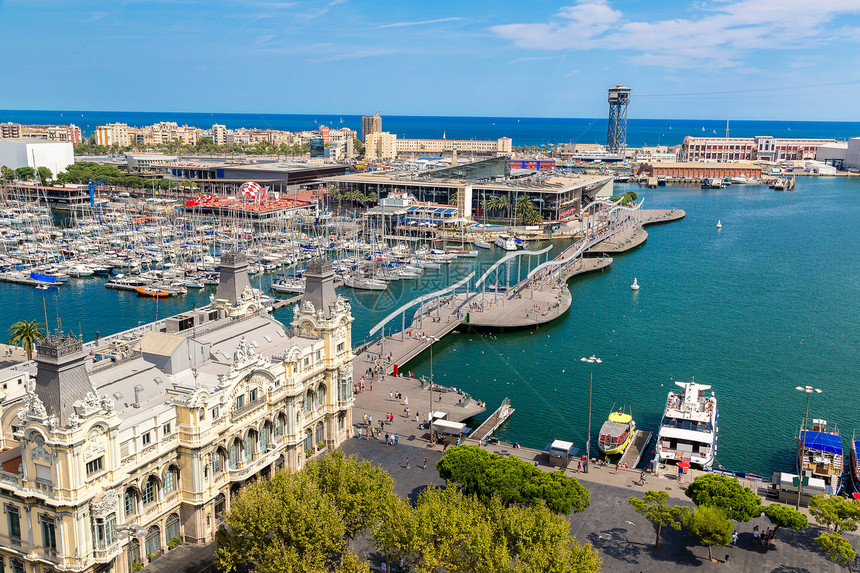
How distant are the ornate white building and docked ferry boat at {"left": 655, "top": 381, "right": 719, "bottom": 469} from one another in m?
29.1

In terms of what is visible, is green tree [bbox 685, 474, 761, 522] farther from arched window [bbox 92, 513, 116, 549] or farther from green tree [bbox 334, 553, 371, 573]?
arched window [bbox 92, 513, 116, 549]

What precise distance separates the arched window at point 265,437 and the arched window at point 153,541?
9966 millimetres

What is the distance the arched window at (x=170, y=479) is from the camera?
4819 cm

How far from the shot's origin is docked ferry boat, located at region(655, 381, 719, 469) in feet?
214

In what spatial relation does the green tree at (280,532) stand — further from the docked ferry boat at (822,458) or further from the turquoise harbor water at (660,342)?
the docked ferry boat at (822,458)

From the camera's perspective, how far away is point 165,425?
47.4 meters

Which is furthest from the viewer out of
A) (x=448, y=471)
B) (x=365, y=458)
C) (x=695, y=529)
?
(x=365, y=458)

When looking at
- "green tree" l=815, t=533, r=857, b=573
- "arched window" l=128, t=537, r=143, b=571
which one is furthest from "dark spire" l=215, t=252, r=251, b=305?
"green tree" l=815, t=533, r=857, b=573

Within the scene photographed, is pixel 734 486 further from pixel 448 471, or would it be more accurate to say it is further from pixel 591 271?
pixel 591 271

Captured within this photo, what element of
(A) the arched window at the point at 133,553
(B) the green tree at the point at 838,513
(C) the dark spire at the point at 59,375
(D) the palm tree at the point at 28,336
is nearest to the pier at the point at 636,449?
(B) the green tree at the point at 838,513

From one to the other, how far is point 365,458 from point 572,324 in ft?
179

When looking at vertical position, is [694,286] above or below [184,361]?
below

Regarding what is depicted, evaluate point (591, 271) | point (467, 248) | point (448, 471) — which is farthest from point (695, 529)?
point (467, 248)

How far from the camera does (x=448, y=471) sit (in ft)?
177
